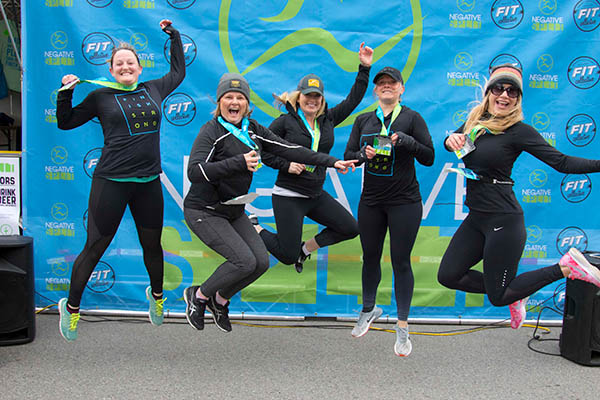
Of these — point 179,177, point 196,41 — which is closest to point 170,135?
point 179,177

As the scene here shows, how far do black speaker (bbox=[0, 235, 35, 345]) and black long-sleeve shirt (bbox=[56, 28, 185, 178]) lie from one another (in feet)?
3.71

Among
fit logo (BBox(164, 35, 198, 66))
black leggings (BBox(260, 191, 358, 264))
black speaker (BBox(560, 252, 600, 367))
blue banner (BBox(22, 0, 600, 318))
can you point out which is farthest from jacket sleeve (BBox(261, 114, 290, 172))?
black speaker (BBox(560, 252, 600, 367))

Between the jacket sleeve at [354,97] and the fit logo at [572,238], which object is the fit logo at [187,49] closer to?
the jacket sleeve at [354,97]

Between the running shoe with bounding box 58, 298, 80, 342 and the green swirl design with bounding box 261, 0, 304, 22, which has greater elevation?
the green swirl design with bounding box 261, 0, 304, 22

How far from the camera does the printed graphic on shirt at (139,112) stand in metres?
3.32

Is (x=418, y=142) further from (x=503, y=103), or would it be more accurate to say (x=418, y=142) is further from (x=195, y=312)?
(x=195, y=312)

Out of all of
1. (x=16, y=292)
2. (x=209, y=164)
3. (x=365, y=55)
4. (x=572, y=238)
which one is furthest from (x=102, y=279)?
(x=572, y=238)

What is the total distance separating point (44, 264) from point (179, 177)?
1.44 m

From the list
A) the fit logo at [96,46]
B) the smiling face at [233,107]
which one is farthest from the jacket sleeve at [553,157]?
the fit logo at [96,46]

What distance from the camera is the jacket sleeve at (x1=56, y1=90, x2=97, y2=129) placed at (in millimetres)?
3229

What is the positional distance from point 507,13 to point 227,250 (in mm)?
3100

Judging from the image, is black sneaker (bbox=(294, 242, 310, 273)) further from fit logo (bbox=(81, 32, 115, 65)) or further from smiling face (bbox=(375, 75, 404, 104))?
fit logo (bbox=(81, 32, 115, 65))

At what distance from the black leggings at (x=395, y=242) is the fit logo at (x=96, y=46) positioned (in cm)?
253

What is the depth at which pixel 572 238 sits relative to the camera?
4535 mm
